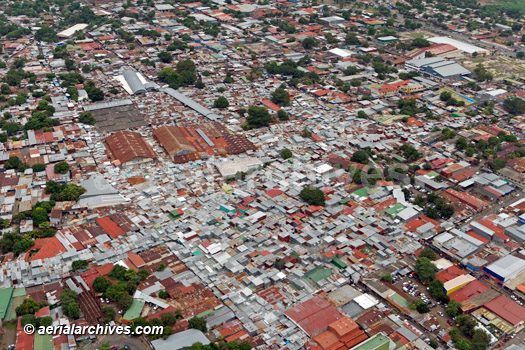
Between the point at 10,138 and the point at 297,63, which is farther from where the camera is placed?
the point at 297,63

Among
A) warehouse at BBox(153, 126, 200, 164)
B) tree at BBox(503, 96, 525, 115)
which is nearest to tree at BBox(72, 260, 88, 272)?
warehouse at BBox(153, 126, 200, 164)

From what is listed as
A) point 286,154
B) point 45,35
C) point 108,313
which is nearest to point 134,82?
point 286,154

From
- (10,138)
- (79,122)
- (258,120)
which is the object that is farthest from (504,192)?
(10,138)

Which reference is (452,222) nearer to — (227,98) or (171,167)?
(171,167)

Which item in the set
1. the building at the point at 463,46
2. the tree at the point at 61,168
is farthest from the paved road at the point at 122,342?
the building at the point at 463,46

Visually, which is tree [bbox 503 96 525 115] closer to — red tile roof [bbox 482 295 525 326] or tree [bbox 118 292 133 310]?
red tile roof [bbox 482 295 525 326]

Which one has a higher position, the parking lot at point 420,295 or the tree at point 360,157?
the tree at point 360,157

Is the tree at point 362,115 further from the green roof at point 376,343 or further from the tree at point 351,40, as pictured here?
the green roof at point 376,343
